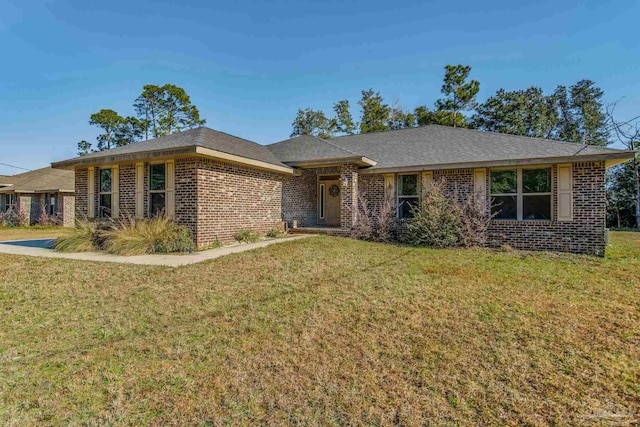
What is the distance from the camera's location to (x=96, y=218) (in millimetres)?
11219

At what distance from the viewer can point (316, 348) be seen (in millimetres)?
3357

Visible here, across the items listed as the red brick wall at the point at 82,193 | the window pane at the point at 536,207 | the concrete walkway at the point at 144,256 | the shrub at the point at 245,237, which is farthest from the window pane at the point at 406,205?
the red brick wall at the point at 82,193

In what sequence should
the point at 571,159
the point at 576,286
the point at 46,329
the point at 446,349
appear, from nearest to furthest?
the point at 446,349, the point at 46,329, the point at 576,286, the point at 571,159

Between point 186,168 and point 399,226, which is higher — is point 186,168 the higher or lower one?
the higher one

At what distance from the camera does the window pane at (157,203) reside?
9969mm

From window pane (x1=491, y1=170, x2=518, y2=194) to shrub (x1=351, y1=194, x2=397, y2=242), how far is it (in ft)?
11.2

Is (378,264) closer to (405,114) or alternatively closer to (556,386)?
(556,386)

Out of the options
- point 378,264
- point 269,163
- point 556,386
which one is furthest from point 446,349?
point 269,163

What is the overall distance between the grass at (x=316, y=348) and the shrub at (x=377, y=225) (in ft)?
16.2

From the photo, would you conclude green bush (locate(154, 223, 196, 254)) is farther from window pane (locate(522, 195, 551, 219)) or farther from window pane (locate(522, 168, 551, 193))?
window pane (locate(522, 168, 551, 193))

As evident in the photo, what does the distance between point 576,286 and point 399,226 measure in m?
6.21

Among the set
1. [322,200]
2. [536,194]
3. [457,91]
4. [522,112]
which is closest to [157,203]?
[322,200]

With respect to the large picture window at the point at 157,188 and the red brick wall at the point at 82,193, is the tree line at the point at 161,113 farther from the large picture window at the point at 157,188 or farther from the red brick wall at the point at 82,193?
the large picture window at the point at 157,188

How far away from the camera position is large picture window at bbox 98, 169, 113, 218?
1109 centimetres
